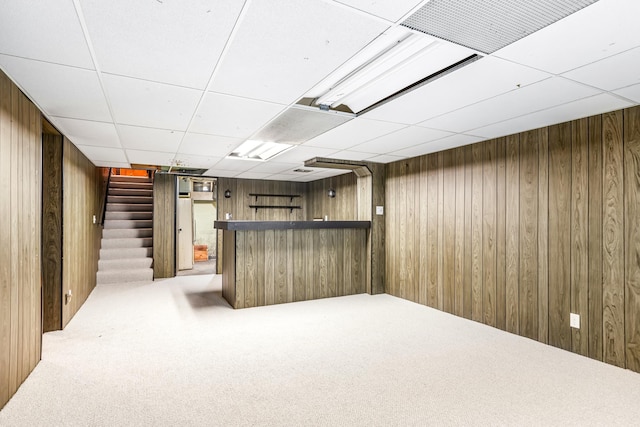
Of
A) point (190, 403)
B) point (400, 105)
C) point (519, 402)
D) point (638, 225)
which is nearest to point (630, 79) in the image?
point (638, 225)

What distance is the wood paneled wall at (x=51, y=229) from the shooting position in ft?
11.8

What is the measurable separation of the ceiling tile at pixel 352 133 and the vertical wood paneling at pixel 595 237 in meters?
1.63

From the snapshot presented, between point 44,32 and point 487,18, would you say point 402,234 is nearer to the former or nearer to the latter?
point 487,18

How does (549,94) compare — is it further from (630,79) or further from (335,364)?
(335,364)

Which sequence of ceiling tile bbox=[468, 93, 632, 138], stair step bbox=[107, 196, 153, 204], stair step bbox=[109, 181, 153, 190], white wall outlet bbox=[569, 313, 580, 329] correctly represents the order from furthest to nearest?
1. stair step bbox=[109, 181, 153, 190]
2. stair step bbox=[107, 196, 153, 204]
3. white wall outlet bbox=[569, 313, 580, 329]
4. ceiling tile bbox=[468, 93, 632, 138]

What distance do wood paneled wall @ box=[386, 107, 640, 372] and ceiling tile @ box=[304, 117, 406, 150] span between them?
1.26 meters

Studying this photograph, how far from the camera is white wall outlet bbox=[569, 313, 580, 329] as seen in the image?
3106 millimetres

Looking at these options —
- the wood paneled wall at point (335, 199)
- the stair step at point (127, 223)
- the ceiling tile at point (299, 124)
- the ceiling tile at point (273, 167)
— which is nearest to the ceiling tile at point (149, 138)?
the ceiling tile at point (299, 124)

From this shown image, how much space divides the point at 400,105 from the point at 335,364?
2.17m

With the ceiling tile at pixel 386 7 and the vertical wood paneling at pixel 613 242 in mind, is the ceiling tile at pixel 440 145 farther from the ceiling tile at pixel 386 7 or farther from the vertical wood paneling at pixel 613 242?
the ceiling tile at pixel 386 7

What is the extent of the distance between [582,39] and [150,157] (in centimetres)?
495

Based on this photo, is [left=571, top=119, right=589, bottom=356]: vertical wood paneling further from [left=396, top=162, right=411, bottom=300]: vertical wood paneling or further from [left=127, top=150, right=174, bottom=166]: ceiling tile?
[left=127, top=150, right=174, bottom=166]: ceiling tile

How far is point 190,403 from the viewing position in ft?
7.41

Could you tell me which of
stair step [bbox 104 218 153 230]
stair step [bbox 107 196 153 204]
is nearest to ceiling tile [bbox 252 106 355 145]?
stair step [bbox 104 218 153 230]
